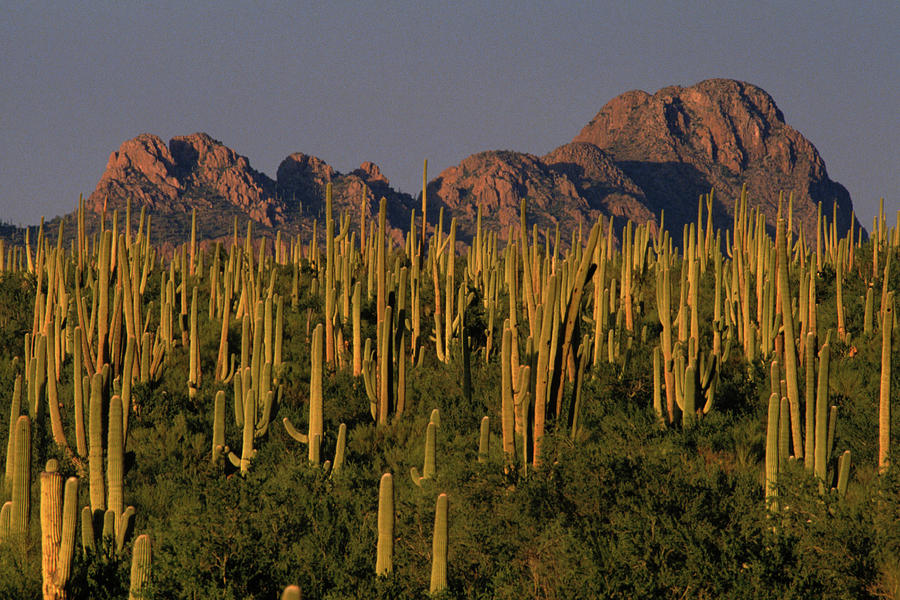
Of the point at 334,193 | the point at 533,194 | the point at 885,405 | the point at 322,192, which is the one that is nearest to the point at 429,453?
the point at 885,405

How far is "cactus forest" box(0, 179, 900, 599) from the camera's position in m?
5.52

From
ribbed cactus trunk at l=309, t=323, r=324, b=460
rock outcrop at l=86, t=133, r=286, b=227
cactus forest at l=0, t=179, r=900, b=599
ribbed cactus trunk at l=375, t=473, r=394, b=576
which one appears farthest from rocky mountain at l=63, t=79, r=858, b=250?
ribbed cactus trunk at l=375, t=473, r=394, b=576

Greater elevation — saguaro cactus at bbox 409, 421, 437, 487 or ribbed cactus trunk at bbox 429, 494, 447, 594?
saguaro cactus at bbox 409, 421, 437, 487

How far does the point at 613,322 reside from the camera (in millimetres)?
13016

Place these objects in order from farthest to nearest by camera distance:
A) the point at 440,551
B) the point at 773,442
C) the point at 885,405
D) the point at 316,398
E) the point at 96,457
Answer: the point at 316,398 → the point at 885,405 → the point at 773,442 → the point at 96,457 → the point at 440,551

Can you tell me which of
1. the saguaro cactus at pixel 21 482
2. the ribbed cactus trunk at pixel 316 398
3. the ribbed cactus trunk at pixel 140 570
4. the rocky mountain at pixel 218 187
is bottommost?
the ribbed cactus trunk at pixel 140 570

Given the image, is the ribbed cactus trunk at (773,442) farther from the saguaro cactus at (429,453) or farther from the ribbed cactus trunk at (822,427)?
the saguaro cactus at (429,453)

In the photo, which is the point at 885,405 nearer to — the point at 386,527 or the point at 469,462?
the point at 469,462

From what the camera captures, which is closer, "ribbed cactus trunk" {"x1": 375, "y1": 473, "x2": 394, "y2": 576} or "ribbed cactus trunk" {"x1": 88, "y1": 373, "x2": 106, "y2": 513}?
"ribbed cactus trunk" {"x1": 375, "y1": 473, "x2": 394, "y2": 576}

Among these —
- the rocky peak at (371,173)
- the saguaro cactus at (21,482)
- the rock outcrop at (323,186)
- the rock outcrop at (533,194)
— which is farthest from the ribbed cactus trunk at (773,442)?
the rocky peak at (371,173)

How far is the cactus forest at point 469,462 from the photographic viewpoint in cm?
552

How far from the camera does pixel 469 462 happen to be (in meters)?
6.98

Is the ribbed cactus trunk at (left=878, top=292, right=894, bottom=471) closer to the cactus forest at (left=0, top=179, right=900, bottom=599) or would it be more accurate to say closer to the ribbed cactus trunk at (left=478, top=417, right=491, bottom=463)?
the cactus forest at (left=0, top=179, right=900, bottom=599)

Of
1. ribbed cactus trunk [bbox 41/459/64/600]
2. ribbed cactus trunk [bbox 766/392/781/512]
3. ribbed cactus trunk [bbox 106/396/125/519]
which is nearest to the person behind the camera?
ribbed cactus trunk [bbox 41/459/64/600]
